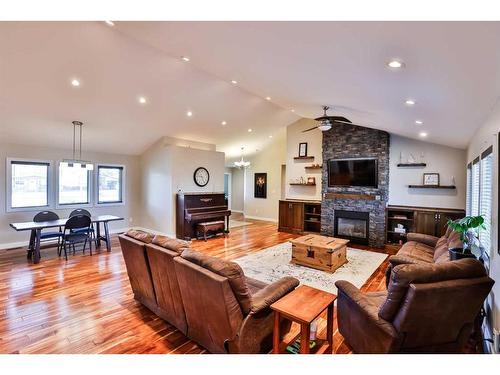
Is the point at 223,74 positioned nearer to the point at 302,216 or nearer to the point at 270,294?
the point at 270,294

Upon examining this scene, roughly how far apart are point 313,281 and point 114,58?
4.63 meters

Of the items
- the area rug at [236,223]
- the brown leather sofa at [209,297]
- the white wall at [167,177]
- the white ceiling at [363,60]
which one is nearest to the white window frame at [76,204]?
the white wall at [167,177]

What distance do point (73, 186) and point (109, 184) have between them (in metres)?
0.93

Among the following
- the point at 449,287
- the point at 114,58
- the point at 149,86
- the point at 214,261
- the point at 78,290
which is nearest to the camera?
the point at 449,287

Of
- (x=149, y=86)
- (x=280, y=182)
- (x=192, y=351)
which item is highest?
(x=149, y=86)

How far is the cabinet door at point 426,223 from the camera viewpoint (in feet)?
18.8

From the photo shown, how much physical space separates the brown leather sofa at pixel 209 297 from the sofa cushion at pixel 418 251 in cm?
236

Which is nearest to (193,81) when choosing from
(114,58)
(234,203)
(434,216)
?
(114,58)

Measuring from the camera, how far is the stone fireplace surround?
6438mm

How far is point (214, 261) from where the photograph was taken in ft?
6.99

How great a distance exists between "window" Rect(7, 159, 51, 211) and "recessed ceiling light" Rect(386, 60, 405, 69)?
298 inches

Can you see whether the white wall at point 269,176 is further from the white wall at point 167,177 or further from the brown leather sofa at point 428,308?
the brown leather sofa at point 428,308
